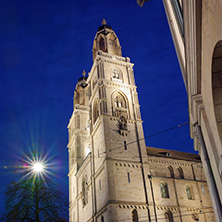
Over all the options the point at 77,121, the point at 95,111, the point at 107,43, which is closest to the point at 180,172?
the point at 95,111

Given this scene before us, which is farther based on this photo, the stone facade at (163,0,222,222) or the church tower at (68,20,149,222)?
the church tower at (68,20,149,222)

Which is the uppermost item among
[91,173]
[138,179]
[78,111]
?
[78,111]

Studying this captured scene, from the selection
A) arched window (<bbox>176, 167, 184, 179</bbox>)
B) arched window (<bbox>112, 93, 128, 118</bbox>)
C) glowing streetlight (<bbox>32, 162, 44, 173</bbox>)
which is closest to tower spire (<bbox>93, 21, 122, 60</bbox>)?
arched window (<bbox>112, 93, 128, 118</bbox>)

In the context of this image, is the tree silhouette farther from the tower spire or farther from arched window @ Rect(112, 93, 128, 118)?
the tower spire

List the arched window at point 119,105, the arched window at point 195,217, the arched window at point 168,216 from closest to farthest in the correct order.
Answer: the arched window at point 168,216, the arched window at point 195,217, the arched window at point 119,105

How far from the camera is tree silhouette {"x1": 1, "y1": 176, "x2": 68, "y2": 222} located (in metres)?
15.9

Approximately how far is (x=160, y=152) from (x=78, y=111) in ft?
53.5

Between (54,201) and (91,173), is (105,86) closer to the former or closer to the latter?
(91,173)

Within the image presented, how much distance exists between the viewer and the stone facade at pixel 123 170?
101 ft

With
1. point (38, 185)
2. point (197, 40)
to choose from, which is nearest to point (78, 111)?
point (38, 185)

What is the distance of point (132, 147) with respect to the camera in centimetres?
3444

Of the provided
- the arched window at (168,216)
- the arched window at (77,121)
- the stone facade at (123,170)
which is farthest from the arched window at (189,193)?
the arched window at (77,121)

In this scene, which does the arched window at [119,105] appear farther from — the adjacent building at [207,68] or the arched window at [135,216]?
the adjacent building at [207,68]

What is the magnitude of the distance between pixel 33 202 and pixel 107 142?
16717mm
